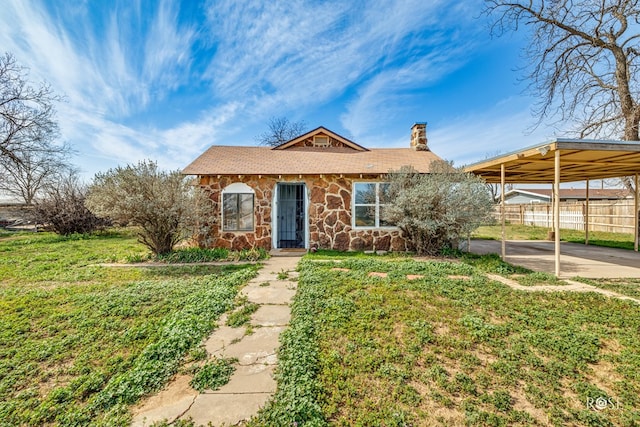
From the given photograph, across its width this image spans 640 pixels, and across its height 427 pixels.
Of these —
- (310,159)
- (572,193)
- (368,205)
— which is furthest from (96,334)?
(572,193)

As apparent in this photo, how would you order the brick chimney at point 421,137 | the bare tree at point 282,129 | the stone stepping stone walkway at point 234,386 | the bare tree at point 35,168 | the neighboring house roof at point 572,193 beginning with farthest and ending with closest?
the neighboring house roof at point 572,193, the bare tree at point 282,129, the bare tree at point 35,168, the brick chimney at point 421,137, the stone stepping stone walkway at point 234,386

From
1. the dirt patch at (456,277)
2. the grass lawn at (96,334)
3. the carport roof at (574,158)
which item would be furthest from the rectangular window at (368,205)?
the grass lawn at (96,334)

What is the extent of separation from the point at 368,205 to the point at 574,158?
18.8ft

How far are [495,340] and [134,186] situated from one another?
27.1ft

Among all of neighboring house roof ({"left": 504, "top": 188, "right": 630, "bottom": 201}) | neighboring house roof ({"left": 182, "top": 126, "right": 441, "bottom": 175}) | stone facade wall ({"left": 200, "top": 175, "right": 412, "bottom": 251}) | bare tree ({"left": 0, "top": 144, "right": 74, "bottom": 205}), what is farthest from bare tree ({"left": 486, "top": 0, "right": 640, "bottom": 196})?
bare tree ({"left": 0, "top": 144, "right": 74, "bottom": 205})

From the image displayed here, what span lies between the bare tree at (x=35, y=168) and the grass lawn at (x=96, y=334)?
48.9 feet

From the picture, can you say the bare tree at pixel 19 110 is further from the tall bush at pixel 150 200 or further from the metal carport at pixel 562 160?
the metal carport at pixel 562 160

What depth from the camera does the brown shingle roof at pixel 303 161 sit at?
879cm

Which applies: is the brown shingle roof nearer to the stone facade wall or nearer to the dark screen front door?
the stone facade wall

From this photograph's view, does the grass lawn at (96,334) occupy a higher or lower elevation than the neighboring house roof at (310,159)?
lower

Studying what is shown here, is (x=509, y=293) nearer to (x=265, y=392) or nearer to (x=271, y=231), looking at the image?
(x=265, y=392)

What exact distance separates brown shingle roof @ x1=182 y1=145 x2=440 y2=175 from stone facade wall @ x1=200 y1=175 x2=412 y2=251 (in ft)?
0.94

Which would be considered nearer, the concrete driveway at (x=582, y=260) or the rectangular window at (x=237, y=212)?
the concrete driveway at (x=582, y=260)

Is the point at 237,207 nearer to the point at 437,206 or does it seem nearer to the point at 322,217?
the point at 322,217
